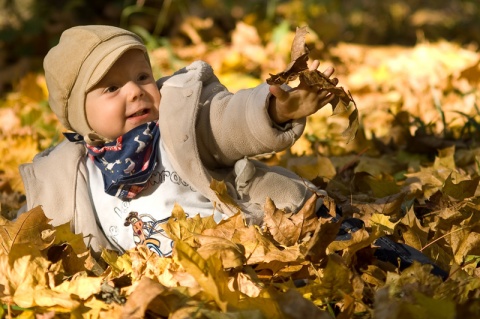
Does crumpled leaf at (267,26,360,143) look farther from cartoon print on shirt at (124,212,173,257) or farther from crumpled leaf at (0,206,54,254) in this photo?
crumpled leaf at (0,206,54,254)

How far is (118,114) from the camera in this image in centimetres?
260

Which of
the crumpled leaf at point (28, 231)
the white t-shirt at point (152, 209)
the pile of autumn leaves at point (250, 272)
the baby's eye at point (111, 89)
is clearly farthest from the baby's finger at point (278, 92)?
the crumpled leaf at point (28, 231)

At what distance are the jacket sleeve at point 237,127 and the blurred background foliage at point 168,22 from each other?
3.36 m

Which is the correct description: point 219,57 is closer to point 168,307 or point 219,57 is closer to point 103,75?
point 103,75

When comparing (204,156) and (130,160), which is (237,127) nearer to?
(204,156)

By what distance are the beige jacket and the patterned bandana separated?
0.08 metres


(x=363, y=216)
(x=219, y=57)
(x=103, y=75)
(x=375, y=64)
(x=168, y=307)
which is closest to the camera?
(x=168, y=307)

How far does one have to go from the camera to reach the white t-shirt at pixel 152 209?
8.52 ft

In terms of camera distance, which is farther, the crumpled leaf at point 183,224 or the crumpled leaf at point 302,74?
the crumpled leaf at point 183,224

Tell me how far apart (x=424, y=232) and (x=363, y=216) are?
24cm

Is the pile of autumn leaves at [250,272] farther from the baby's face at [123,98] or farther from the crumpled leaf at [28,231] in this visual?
the baby's face at [123,98]

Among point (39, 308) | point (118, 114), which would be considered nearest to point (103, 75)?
point (118, 114)

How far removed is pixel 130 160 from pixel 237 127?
1.29ft

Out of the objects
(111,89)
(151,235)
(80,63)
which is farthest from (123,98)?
(151,235)
